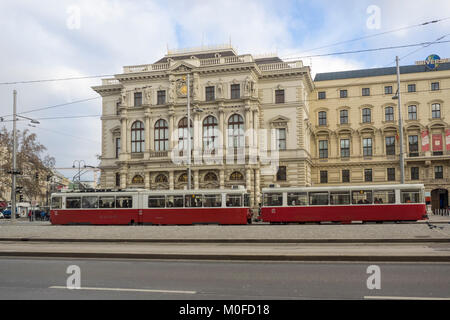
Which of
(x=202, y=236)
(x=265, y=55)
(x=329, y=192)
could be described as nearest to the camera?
(x=202, y=236)

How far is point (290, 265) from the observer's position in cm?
1159

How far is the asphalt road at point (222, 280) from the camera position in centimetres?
804

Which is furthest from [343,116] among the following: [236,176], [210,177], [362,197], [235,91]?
[362,197]

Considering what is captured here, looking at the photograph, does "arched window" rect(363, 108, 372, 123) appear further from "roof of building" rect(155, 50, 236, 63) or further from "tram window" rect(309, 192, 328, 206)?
"tram window" rect(309, 192, 328, 206)

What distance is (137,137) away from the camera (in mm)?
53094

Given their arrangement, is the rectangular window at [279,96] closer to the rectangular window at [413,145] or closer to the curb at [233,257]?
the rectangular window at [413,145]

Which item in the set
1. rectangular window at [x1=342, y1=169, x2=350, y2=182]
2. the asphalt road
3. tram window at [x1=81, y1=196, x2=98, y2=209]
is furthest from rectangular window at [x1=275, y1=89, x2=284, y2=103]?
the asphalt road

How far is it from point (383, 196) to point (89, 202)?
21.5 m

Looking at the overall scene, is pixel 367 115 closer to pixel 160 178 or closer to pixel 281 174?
pixel 281 174

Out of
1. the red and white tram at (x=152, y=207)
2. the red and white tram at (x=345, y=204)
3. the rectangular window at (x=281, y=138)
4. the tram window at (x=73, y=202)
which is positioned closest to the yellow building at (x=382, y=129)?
the rectangular window at (x=281, y=138)

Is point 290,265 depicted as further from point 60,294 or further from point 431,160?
point 431,160

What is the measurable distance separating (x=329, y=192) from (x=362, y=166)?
2687cm
